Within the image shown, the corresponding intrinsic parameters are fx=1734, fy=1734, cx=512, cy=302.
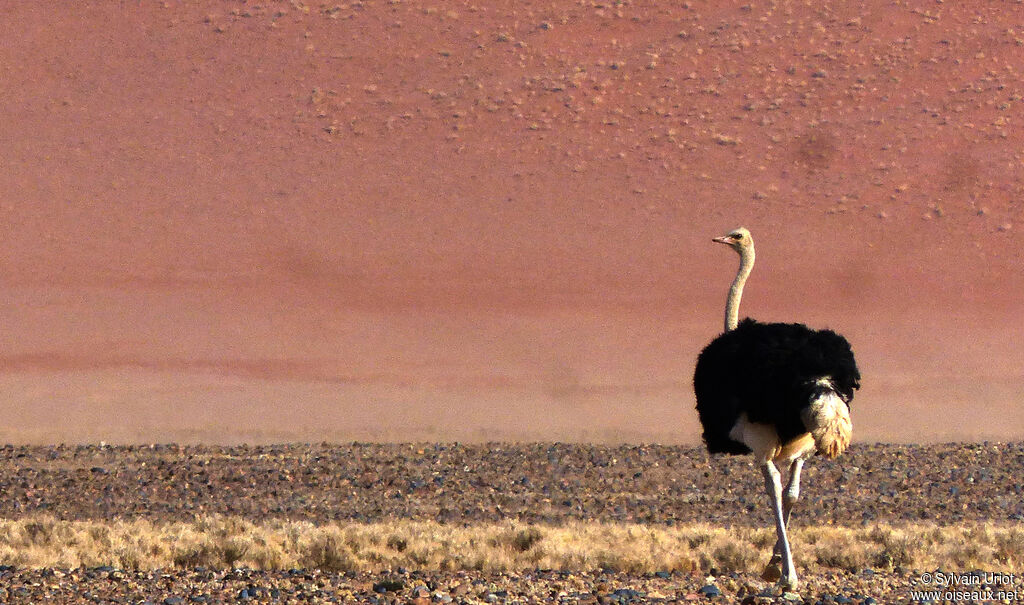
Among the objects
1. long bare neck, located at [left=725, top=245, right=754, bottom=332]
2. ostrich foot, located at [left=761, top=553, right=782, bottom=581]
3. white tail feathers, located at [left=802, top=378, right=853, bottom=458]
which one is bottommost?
ostrich foot, located at [left=761, top=553, right=782, bottom=581]

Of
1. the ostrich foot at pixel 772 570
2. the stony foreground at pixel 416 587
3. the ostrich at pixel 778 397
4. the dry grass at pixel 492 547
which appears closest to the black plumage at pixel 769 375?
the ostrich at pixel 778 397

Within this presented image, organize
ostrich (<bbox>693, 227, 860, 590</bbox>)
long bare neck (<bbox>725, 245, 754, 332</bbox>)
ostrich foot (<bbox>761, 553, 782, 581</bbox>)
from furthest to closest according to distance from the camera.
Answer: long bare neck (<bbox>725, 245, 754, 332</bbox>) < ostrich foot (<bbox>761, 553, 782, 581</bbox>) < ostrich (<bbox>693, 227, 860, 590</bbox>)

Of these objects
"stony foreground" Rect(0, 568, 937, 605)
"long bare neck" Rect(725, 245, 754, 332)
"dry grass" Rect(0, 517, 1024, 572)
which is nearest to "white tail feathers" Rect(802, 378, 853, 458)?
"stony foreground" Rect(0, 568, 937, 605)

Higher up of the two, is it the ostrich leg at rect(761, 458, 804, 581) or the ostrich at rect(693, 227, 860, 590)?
the ostrich at rect(693, 227, 860, 590)

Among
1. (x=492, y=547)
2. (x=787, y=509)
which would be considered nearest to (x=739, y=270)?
(x=787, y=509)

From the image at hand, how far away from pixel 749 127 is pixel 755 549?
34.5m

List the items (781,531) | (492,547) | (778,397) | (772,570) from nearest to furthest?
1. (778,397)
2. (781,531)
3. (772,570)
4. (492,547)

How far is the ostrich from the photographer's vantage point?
42.5 feet

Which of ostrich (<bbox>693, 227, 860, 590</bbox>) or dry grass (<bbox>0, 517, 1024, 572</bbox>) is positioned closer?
ostrich (<bbox>693, 227, 860, 590</bbox>)

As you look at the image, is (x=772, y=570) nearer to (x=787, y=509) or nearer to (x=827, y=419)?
(x=787, y=509)

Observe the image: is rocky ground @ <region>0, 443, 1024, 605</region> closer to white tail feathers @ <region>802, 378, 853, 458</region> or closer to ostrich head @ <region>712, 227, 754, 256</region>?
white tail feathers @ <region>802, 378, 853, 458</region>

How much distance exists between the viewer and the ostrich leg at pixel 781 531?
13250 mm

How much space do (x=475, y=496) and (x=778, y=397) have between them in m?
9.97

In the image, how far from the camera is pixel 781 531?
44.2 ft
